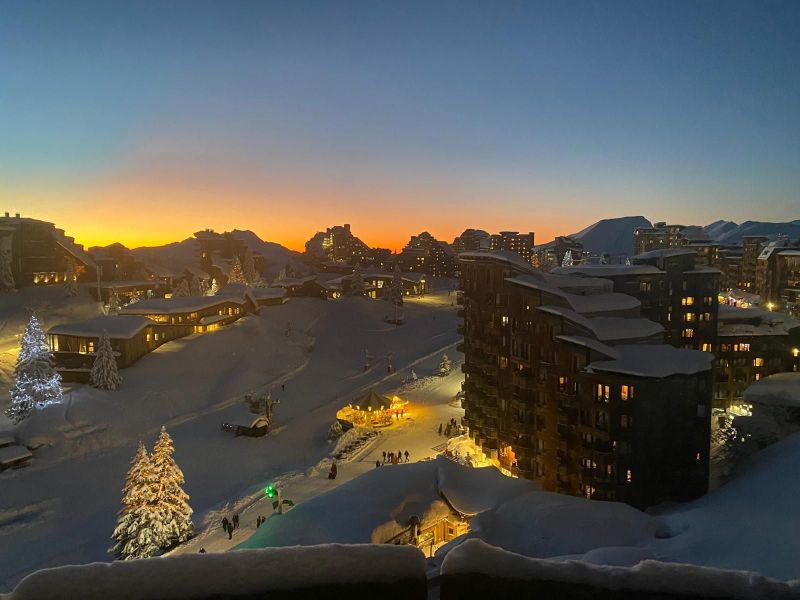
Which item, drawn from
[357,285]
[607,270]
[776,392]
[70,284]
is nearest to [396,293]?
[357,285]

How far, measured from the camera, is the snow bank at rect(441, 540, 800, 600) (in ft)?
12.0

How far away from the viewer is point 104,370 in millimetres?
53656

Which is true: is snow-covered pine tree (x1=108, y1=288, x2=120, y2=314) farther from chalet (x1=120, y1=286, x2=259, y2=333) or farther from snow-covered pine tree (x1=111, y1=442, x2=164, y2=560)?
snow-covered pine tree (x1=111, y1=442, x2=164, y2=560)

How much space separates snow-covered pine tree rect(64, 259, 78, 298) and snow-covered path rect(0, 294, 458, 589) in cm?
2677

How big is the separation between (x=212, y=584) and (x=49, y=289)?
3735 inches

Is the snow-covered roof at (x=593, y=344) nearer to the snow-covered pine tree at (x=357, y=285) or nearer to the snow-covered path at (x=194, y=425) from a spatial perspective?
the snow-covered path at (x=194, y=425)

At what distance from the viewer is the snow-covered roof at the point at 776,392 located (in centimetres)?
4278

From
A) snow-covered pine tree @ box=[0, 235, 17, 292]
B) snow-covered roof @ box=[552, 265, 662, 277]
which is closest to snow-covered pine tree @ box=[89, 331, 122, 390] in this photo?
snow-covered pine tree @ box=[0, 235, 17, 292]

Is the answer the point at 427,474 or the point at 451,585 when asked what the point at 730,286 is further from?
the point at 451,585

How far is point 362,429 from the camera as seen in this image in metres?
50.8

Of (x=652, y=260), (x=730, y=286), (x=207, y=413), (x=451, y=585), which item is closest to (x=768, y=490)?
(x=652, y=260)

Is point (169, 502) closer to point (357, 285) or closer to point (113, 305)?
point (113, 305)

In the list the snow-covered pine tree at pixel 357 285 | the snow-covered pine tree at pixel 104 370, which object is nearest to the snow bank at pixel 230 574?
the snow-covered pine tree at pixel 104 370

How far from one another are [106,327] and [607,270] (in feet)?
180
